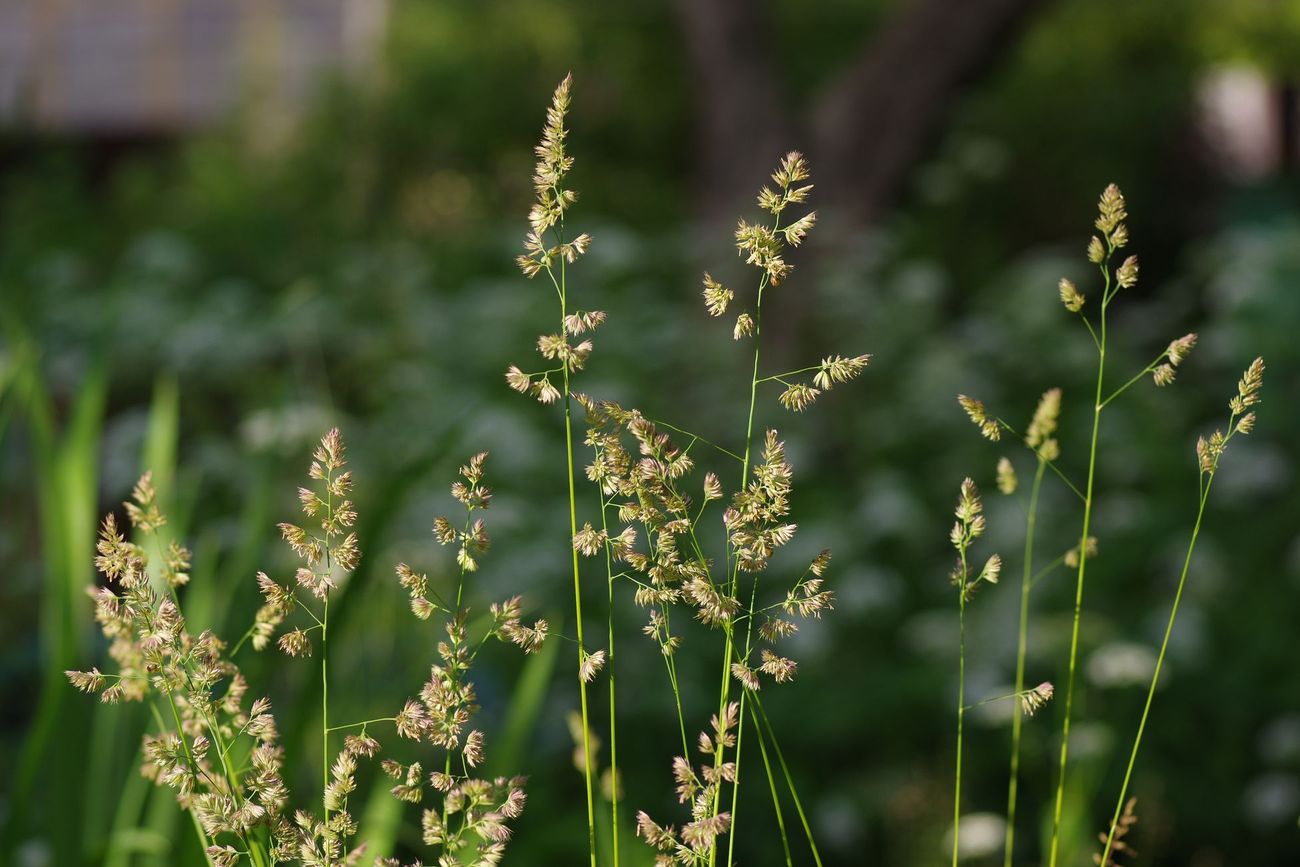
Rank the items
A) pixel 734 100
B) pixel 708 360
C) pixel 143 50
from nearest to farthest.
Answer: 1. pixel 708 360
2. pixel 734 100
3. pixel 143 50

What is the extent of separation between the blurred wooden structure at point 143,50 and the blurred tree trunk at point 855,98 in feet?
14.7

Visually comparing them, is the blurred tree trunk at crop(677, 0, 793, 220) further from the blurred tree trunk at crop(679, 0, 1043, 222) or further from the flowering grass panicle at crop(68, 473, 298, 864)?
the flowering grass panicle at crop(68, 473, 298, 864)

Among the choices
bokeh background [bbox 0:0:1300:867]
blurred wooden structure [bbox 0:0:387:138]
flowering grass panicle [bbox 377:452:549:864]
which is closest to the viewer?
flowering grass panicle [bbox 377:452:549:864]

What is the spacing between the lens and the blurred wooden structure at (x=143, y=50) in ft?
32.1

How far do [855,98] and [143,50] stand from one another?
22.1 ft

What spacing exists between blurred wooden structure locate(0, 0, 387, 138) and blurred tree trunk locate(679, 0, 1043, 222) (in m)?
4.47

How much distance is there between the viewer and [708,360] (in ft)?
15.7

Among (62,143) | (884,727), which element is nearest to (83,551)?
(884,727)

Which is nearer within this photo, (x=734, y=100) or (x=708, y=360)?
(x=708, y=360)

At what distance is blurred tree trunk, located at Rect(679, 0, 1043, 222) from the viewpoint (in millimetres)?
5355

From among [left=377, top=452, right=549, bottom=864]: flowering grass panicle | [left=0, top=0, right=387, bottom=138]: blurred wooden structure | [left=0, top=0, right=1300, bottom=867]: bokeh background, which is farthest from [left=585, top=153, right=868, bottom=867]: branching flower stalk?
[left=0, top=0, right=387, bottom=138]: blurred wooden structure

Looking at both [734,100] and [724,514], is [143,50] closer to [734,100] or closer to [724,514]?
[734,100]

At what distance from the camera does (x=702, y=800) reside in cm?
68

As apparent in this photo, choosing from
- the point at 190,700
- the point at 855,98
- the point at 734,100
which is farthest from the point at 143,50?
the point at 190,700
